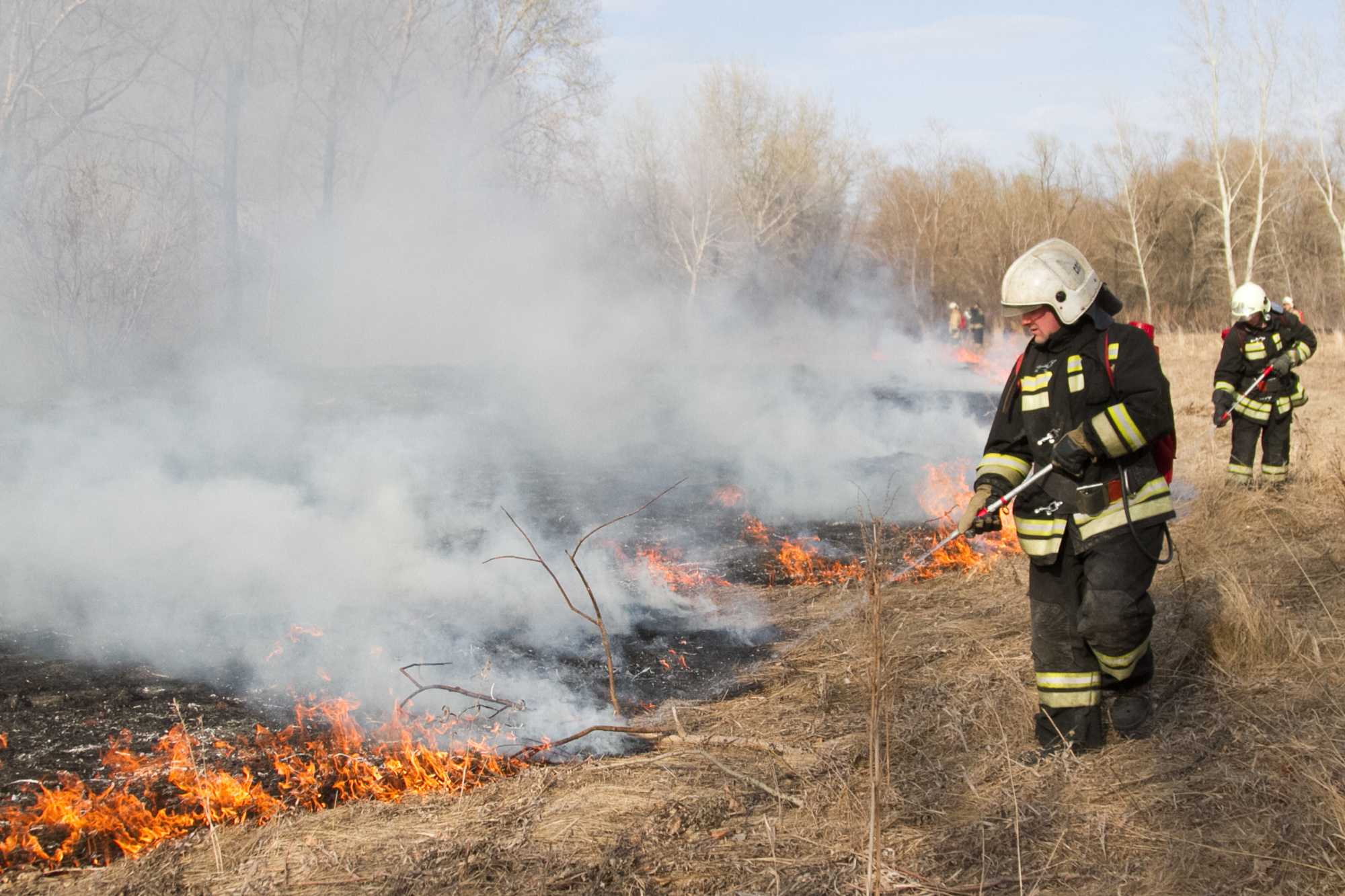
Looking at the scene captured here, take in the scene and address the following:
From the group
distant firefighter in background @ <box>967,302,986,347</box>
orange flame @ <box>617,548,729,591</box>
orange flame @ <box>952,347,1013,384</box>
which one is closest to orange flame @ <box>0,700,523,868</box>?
orange flame @ <box>617,548,729,591</box>

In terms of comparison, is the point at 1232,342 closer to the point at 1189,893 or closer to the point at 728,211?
the point at 1189,893

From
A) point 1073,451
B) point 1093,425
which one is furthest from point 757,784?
point 1093,425

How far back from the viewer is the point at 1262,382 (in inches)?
263

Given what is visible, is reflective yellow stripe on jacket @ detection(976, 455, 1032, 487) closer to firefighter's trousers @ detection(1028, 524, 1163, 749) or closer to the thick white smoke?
firefighter's trousers @ detection(1028, 524, 1163, 749)

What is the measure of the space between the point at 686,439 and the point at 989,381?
628cm

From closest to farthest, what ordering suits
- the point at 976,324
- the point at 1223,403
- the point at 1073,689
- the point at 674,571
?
1. the point at 1073,689
2. the point at 674,571
3. the point at 1223,403
4. the point at 976,324

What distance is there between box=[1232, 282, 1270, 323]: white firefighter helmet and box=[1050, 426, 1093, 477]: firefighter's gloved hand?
194 inches

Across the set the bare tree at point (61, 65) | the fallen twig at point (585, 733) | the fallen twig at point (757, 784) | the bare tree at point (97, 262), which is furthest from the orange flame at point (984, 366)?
the bare tree at point (97, 262)

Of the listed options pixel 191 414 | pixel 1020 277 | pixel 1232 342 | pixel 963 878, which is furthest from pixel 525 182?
pixel 963 878

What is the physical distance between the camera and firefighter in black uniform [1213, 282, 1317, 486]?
6.63 metres

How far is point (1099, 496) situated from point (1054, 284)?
2.63 ft

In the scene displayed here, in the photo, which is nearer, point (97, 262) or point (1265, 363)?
point (1265, 363)

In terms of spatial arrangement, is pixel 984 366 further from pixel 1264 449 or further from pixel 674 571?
pixel 674 571

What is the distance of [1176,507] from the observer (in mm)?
6887
